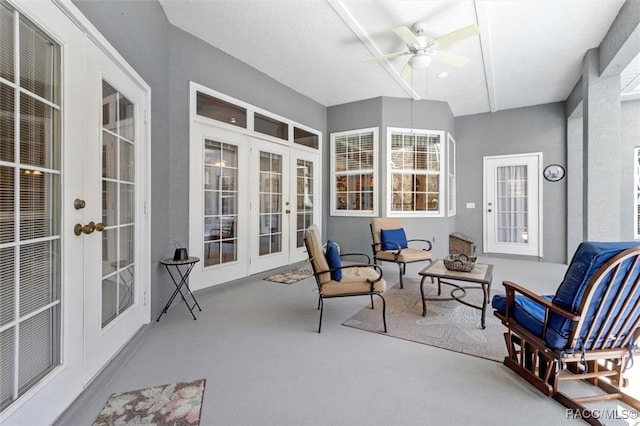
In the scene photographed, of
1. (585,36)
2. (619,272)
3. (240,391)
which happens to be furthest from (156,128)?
(585,36)

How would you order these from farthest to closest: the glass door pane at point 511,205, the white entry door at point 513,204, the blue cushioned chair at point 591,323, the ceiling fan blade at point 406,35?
the glass door pane at point 511,205 < the white entry door at point 513,204 < the ceiling fan blade at point 406,35 < the blue cushioned chair at point 591,323

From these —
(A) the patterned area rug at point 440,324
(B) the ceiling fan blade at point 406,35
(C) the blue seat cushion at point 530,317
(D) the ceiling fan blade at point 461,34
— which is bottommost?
(A) the patterned area rug at point 440,324

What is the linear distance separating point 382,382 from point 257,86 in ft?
13.9

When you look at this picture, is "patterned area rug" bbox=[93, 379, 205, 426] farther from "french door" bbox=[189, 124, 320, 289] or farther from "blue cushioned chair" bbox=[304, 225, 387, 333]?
"french door" bbox=[189, 124, 320, 289]

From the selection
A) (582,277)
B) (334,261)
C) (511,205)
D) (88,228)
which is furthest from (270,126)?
(511,205)

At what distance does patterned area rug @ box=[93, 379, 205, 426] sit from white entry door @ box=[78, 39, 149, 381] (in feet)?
0.91

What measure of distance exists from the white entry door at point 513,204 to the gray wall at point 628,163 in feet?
4.10

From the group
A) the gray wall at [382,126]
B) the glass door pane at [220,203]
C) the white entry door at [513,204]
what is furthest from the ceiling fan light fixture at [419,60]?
the white entry door at [513,204]

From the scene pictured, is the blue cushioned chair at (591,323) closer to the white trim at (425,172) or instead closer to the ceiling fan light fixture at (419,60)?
the ceiling fan light fixture at (419,60)

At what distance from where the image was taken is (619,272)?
1580mm

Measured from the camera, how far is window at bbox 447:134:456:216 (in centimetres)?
618

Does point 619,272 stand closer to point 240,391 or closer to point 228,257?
point 240,391

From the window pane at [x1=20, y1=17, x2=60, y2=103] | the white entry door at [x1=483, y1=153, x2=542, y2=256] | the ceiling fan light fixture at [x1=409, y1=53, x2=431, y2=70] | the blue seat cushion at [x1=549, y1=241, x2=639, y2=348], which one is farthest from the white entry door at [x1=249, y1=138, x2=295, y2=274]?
the white entry door at [x1=483, y1=153, x2=542, y2=256]

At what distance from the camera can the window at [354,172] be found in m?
5.84
